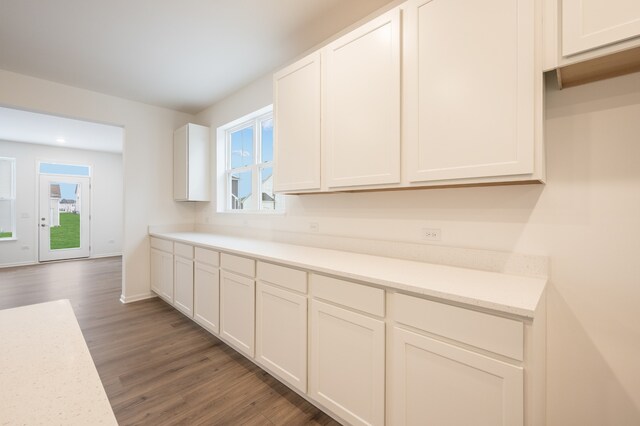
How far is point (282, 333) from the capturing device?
1935mm

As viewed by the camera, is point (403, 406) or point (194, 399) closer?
point (403, 406)

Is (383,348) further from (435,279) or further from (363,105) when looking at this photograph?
(363,105)

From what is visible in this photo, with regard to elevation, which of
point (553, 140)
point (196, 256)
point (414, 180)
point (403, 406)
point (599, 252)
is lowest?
point (403, 406)

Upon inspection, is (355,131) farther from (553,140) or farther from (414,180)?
(553,140)

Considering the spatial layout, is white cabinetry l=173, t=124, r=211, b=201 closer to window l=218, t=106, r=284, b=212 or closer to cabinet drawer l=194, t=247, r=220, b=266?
window l=218, t=106, r=284, b=212

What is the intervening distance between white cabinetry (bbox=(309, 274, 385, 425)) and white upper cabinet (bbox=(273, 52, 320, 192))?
2.76ft

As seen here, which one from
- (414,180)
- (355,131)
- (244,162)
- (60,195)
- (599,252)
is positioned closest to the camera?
(599,252)

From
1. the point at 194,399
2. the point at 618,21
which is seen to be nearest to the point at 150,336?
the point at 194,399

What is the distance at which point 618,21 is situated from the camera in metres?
1.04

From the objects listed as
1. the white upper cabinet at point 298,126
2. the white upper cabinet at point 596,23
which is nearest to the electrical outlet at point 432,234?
the white upper cabinet at point 298,126

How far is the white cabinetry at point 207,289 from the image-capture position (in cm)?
261

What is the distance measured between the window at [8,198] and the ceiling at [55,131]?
1.88 ft

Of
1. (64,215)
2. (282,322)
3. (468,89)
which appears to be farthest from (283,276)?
(64,215)

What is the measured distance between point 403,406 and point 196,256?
2345 millimetres
